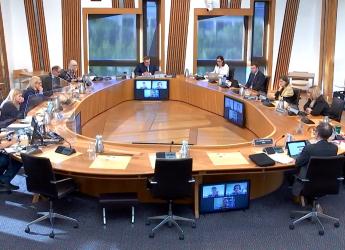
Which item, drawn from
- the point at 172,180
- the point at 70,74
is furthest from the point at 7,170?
the point at 70,74

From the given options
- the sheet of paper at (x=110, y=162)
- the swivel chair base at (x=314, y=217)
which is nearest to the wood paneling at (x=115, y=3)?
the sheet of paper at (x=110, y=162)

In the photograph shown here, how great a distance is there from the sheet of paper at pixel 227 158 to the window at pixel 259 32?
8740 mm

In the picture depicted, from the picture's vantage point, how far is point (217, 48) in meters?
13.3

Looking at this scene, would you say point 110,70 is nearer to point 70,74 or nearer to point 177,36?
point 177,36

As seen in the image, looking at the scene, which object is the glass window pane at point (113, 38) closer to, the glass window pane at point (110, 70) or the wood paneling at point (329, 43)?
the glass window pane at point (110, 70)

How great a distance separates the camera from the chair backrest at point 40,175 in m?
4.35

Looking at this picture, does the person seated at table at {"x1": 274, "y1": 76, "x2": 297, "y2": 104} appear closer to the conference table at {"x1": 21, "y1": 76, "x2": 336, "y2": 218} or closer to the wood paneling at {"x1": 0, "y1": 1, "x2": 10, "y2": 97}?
the conference table at {"x1": 21, "y1": 76, "x2": 336, "y2": 218}

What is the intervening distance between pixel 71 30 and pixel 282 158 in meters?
9.12

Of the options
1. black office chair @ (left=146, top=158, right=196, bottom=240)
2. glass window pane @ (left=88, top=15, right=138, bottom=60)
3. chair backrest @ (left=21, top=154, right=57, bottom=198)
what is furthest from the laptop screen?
glass window pane @ (left=88, top=15, right=138, bottom=60)

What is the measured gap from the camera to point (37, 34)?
12.5m

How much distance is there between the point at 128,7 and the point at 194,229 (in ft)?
29.6

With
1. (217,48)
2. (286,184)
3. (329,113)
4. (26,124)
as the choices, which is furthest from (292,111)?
(217,48)

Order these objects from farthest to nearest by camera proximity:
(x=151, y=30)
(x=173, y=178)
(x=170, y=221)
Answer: (x=151, y=30), (x=170, y=221), (x=173, y=178)

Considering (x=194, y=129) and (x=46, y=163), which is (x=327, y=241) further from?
(x=194, y=129)
